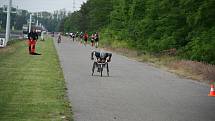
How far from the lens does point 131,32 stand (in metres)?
55.1

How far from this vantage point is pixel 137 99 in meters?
14.4

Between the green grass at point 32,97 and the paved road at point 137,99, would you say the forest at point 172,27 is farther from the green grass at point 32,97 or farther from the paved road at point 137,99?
the green grass at point 32,97

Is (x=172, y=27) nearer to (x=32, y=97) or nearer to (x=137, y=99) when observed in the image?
(x=137, y=99)

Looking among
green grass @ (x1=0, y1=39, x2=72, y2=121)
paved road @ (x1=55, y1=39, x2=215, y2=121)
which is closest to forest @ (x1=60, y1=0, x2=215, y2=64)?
paved road @ (x1=55, y1=39, x2=215, y2=121)

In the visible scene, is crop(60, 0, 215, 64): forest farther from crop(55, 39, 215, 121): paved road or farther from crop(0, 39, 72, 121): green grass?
crop(0, 39, 72, 121): green grass

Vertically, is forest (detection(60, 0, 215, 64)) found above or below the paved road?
above

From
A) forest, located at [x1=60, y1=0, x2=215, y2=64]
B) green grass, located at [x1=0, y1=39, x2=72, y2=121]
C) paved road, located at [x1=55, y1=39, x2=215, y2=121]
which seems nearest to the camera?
green grass, located at [x1=0, y1=39, x2=72, y2=121]

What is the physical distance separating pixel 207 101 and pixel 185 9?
22256 millimetres

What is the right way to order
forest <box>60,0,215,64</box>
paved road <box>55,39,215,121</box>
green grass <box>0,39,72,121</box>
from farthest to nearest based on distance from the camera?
forest <box>60,0,215,64</box> < paved road <box>55,39,215,121</box> < green grass <box>0,39,72,121</box>

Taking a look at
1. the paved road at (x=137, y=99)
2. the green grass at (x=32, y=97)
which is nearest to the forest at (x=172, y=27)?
the paved road at (x=137, y=99)

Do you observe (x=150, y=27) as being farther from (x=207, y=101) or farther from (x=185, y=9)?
(x=207, y=101)

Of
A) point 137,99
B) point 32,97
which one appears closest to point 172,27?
point 137,99

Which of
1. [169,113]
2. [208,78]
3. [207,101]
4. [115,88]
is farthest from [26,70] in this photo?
[169,113]

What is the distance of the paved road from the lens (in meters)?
11.5
